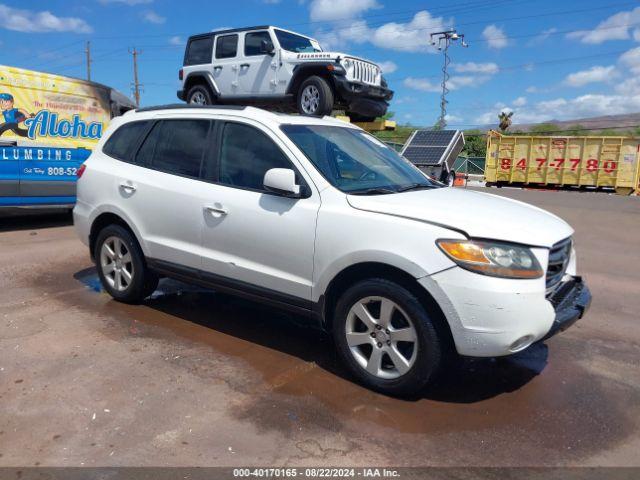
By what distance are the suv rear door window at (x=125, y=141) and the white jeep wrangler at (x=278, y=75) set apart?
4.48 meters

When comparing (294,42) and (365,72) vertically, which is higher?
(294,42)

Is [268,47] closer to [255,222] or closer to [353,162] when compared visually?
[353,162]

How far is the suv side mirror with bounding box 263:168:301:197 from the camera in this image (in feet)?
12.2

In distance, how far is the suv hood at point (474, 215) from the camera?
3250mm

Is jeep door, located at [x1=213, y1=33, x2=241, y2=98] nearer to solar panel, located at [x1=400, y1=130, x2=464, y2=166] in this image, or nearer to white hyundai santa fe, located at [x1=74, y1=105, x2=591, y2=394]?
solar panel, located at [x1=400, y1=130, x2=464, y2=166]

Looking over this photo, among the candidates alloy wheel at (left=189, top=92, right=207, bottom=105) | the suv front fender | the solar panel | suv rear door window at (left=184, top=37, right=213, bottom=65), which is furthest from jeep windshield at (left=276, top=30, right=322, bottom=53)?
the solar panel

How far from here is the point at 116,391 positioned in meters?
3.50

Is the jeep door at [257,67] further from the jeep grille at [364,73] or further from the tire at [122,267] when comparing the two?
the tire at [122,267]

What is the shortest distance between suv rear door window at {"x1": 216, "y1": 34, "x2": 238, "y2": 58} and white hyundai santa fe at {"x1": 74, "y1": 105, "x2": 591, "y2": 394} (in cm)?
648

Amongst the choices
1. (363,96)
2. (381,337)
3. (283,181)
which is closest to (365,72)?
(363,96)

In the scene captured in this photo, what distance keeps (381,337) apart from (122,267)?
279 cm

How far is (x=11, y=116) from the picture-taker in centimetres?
849

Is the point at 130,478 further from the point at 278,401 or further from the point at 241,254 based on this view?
the point at 241,254

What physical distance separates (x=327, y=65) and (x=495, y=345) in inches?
289
